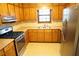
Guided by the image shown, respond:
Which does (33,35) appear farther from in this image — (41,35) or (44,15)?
(44,15)

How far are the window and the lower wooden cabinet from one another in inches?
34.3

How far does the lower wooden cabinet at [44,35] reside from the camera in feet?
17.6

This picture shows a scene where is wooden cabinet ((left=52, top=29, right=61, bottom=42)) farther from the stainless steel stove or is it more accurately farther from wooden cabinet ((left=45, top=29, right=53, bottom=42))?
the stainless steel stove

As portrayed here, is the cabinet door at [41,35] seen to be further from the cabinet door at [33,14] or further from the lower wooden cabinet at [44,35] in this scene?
the cabinet door at [33,14]

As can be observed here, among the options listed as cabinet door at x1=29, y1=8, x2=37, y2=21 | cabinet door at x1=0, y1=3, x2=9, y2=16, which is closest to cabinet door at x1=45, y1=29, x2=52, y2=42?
cabinet door at x1=29, y1=8, x2=37, y2=21

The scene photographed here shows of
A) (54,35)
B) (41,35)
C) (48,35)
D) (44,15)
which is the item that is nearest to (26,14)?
(44,15)

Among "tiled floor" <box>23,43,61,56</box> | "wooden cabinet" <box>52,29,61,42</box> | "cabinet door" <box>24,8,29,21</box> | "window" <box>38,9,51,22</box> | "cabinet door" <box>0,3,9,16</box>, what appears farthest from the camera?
"window" <box>38,9,51,22</box>

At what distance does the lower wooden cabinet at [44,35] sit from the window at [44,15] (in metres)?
0.87

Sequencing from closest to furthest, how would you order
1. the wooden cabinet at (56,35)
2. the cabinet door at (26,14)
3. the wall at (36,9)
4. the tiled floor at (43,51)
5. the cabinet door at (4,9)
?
1. the cabinet door at (4,9)
2. the tiled floor at (43,51)
3. the wooden cabinet at (56,35)
4. the wall at (36,9)
5. the cabinet door at (26,14)

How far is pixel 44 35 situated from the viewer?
541cm

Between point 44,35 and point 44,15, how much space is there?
1157mm

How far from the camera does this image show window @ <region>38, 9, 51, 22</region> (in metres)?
5.97

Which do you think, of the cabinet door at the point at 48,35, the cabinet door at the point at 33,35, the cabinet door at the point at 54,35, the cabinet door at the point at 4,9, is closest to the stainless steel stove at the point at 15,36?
the cabinet door at the point at 4,9

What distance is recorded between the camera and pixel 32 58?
897 mm
